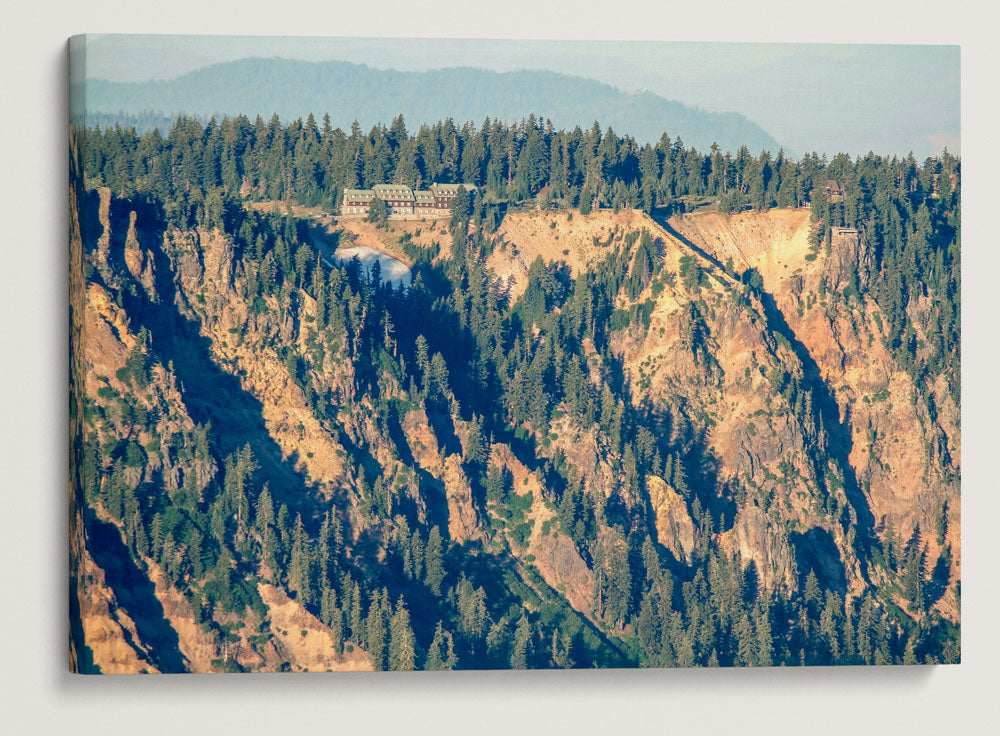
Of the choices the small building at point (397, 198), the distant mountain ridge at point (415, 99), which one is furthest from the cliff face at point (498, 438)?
the distant mountain ridge at point (415, 99)

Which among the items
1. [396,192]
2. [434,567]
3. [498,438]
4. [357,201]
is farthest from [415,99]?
[434,567]

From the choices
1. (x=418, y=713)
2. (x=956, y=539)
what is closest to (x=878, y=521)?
(x=956, y=539)

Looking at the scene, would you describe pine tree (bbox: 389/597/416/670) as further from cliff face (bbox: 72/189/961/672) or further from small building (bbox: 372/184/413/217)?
small building (bbox: 372/184/413/217)

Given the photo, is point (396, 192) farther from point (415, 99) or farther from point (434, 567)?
point (434, 567)

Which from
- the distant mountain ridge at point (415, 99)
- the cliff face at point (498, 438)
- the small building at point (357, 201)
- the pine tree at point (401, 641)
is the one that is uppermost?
the distant mountain ridge at point (415, 99)

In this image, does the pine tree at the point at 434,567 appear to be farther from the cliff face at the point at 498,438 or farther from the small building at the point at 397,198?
the small building at the point at 397,198

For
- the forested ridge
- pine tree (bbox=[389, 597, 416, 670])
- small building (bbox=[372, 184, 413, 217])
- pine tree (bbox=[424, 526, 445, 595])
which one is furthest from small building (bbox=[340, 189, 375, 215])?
pine tree (bbox=[389, 597, 416, 670])

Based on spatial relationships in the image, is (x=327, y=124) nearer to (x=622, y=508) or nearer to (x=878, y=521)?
(x=622, y=508)
